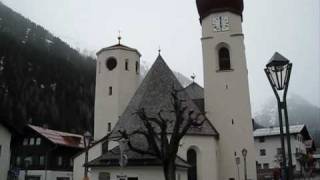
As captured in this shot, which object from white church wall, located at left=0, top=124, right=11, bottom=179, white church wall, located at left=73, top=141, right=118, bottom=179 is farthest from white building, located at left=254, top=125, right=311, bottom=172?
white church wall, located at left=0, top=124, right=11, bottom=179

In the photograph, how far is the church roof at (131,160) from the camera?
27641 mm

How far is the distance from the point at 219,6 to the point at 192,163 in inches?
613

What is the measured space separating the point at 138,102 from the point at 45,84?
48.4m

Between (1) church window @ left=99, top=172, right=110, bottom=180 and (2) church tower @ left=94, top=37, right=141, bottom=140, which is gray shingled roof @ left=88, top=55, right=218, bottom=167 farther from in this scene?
(2) church tower @ left=94, top=37, right=141, bottom=140

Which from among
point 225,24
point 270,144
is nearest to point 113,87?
point 225,24

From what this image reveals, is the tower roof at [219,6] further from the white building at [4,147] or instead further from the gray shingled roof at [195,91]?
the white building at [4,147]

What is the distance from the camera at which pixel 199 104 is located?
38.2 meters

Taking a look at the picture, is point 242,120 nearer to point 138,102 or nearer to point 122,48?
point 138,102

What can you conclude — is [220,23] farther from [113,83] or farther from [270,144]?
[270,144]

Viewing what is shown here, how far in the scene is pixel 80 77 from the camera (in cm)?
8231

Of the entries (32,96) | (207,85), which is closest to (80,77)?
(32,96)

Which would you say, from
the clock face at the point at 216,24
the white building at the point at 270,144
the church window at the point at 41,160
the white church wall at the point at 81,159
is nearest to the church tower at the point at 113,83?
the white church wall at the point at 81,159

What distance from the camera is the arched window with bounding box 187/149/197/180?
30.8 m

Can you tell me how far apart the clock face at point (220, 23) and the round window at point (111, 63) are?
10496 millimetres
